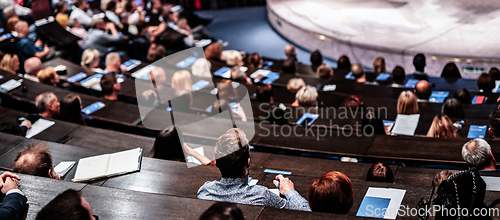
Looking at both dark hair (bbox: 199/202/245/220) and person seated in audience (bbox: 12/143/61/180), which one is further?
person seated in audience (bbox: 12/143/61/180)

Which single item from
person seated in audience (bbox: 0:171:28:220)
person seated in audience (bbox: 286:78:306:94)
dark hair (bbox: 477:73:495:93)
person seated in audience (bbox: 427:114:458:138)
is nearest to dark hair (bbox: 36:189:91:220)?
person seated in audience (bbox: 0:171:28:220)

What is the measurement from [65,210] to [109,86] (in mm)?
3416

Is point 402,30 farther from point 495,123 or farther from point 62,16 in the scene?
point 62,16

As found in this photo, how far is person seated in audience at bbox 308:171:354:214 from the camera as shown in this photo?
85.9 inches

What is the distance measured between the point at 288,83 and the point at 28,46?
453 centimetres

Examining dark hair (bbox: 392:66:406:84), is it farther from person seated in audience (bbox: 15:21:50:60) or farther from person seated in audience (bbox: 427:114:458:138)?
person seated in audience (bbox: 15:21:50:60)

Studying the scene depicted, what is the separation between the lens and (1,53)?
6.79 m

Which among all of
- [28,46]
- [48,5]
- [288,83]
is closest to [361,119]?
[288,83]

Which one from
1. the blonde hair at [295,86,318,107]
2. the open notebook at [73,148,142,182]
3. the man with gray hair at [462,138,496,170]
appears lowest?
the blonde hair at [295,86,318,107]

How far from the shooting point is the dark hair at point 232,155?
230 cm

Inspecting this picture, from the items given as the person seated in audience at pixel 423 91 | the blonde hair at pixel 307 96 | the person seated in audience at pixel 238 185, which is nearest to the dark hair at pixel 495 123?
the person seated in audience at pixel 423 91

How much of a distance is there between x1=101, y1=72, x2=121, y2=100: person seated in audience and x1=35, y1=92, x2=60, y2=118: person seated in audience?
2.37 feet

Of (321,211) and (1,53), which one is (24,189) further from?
(1,53)

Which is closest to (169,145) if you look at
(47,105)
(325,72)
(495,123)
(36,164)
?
(36,164)
